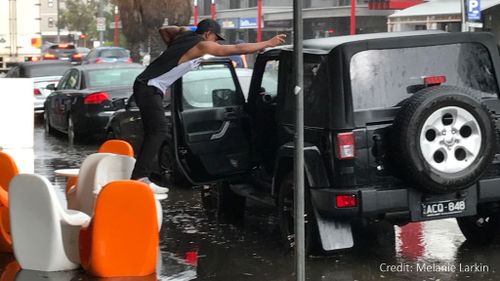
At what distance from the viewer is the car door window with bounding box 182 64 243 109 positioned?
29.9 feet

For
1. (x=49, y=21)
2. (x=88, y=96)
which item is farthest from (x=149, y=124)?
(x=49, y=21)

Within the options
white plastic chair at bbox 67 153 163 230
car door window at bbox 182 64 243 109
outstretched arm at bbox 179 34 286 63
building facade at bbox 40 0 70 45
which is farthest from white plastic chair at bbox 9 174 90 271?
building facade at bbox 40 0 70 45

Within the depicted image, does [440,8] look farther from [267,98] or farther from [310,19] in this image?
[267,98]

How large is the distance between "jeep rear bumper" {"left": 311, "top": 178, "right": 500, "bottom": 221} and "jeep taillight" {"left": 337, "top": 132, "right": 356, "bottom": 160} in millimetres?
267

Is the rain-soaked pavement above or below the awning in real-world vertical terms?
below

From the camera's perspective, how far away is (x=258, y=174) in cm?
871

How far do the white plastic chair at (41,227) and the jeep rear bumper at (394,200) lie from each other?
6.23 ft

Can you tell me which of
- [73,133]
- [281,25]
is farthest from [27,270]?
[281,25]

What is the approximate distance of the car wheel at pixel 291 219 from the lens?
288 inches

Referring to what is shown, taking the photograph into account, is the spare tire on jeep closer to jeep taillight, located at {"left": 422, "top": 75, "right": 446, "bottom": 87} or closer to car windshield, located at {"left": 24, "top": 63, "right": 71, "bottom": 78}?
jeep taillight, located at {"left": 422, "top": 75, "right": 446, "bottom": 87}

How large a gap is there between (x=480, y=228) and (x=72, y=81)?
39.1 feet

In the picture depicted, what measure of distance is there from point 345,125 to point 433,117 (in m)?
0.66

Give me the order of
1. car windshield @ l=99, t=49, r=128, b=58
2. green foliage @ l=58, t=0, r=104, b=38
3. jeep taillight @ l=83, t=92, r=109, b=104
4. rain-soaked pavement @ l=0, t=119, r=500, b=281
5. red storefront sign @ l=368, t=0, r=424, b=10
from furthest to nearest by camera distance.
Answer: green foliage @ l=58, t=0, r=104, b=38
car windshield @ l=99, t=49, r=128, b=58
red storefront sign @ l=368, t=0, r=424, b=10
jeep taillight @ l=83, t=92, r=109, b=104
rain-soaked pavement @ l=0, t=119, r=500, b=281

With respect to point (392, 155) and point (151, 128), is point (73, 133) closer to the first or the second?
point (151, 128)
